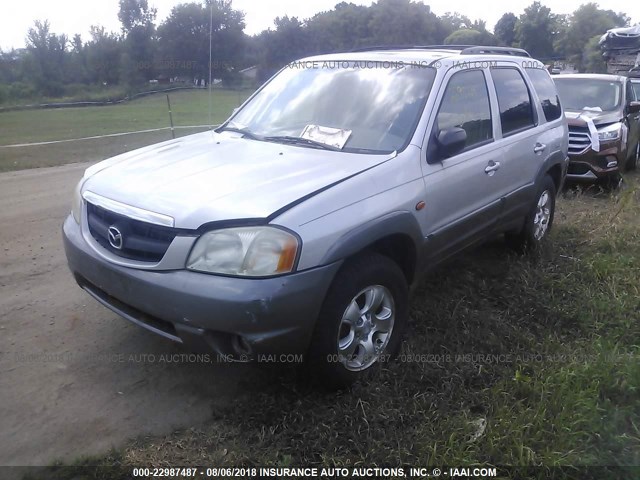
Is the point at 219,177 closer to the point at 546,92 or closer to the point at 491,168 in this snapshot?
the point at 491,168

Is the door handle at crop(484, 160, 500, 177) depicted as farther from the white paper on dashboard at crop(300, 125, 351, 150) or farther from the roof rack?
the white paper on dashboard at crop(300, 125, 351, 150)

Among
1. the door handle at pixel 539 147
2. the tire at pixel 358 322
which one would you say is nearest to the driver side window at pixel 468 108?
the door handle at pixel 539 147

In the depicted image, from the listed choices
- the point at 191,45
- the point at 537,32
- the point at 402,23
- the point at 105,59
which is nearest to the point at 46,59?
the point at 105,59

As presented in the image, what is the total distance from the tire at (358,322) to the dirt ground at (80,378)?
1.95ft

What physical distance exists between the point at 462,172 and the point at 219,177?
5.49 feet

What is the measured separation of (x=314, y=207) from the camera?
2.78 meters

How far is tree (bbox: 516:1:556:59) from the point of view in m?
58.5

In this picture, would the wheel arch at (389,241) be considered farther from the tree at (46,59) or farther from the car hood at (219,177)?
the tree at (46,59)

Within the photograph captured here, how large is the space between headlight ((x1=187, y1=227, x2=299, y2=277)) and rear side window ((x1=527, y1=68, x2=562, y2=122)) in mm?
3580

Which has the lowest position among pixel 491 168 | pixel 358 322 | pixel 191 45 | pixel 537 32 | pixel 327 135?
pixel 358 322

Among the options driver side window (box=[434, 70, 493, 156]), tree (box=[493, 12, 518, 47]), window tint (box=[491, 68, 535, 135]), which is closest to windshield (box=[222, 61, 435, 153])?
driver side window (box=[434, 70, 493, 156])

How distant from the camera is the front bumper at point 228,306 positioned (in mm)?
2596

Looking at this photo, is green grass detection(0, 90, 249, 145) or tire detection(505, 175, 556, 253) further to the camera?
green grass detection(0, 90, 249, 145)

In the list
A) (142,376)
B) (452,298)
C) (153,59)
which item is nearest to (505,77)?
(452,298)
